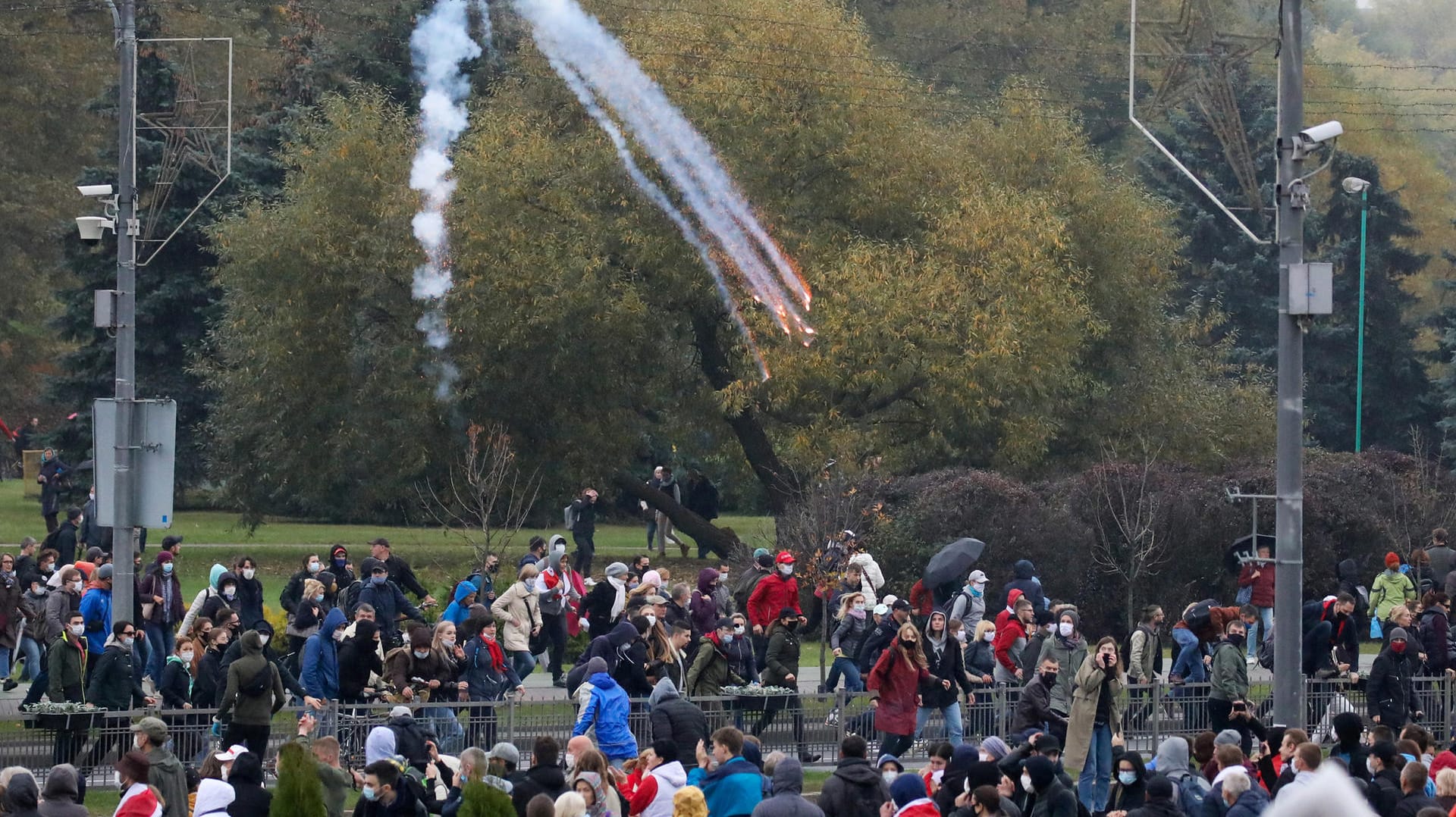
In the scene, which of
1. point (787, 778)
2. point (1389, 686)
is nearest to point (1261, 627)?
point (1389, 686)

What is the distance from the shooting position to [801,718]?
58.6 feet

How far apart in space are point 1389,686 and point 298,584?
37.9ft

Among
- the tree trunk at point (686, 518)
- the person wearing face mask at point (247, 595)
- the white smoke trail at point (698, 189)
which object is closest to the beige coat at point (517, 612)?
the person wearing face mask at point (247, 595)

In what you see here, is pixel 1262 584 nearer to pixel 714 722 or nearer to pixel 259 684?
pixel 714 722

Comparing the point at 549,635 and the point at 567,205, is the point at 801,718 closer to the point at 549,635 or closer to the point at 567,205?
the point at 549,635

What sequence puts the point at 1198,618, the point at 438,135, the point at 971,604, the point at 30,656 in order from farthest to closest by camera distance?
1. the point at 438,135
2. the point at 30,656
3. the point at 971,604
4. the point at 1198,618

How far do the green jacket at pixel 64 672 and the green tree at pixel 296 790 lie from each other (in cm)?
665

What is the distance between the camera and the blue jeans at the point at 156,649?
1939 cm

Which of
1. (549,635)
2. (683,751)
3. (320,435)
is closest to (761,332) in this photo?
(320,435)

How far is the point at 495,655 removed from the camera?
59.3 feet

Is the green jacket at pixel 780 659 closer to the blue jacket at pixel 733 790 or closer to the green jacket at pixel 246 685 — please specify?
the green jacket at pixel 246 685

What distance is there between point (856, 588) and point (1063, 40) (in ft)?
139

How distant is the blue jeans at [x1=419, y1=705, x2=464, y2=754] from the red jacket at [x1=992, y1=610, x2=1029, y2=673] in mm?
5819

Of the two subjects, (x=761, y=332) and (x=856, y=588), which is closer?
(x=856, y=588)
